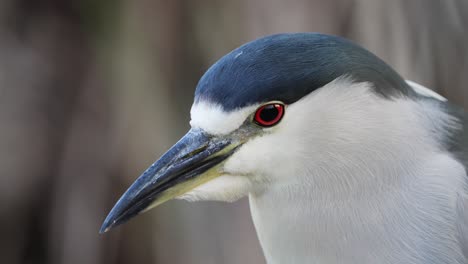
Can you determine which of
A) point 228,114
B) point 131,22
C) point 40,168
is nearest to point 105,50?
point 131,22

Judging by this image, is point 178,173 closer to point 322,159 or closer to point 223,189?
point 223,189

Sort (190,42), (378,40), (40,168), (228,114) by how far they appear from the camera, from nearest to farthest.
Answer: (228,114) → (378,40) → (190,42) → (40,168)

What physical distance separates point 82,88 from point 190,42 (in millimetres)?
422

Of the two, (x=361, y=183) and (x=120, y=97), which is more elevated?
(x=120, y=97)

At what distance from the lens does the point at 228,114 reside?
129 cm

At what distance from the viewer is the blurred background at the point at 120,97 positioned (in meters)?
2.34

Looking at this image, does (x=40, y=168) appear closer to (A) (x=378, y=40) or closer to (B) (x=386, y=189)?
(A) (x=378, y=40)

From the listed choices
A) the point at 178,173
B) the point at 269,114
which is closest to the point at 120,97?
the point at 178,173

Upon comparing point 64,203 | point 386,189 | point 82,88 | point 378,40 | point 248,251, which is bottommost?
point 248,251

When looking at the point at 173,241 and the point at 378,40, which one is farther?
the point at 173,241

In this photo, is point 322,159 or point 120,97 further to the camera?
point 120,97

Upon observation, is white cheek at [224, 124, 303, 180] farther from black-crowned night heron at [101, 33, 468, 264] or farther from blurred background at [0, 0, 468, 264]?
blurred background at [0, 0, 468, 264]

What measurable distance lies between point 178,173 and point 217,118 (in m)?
0.13

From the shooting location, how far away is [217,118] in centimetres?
130
